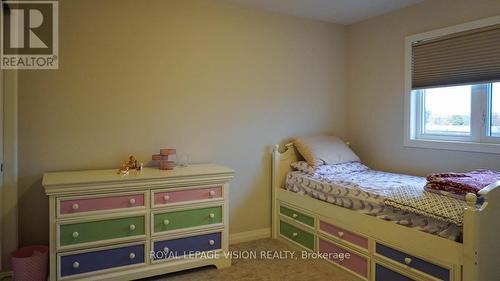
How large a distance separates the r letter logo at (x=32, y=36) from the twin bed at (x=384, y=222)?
2108mm

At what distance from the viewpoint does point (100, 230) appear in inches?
92.8

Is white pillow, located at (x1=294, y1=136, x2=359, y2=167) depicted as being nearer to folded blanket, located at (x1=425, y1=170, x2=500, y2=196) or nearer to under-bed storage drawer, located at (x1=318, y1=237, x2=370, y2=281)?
under-bed storage drawer, located at (x1=318, y1=237, x2=370, y2=281)

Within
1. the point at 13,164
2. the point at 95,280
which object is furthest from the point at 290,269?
the point at 13,164

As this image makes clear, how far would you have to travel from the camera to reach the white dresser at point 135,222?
2266 millimetres

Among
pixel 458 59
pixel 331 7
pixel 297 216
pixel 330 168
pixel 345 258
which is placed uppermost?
pixel 331 7

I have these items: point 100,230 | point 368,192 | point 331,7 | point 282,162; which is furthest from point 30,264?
point 331,7

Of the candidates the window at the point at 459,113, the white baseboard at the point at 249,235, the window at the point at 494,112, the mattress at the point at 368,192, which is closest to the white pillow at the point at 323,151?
the mattress at the point at 368,192

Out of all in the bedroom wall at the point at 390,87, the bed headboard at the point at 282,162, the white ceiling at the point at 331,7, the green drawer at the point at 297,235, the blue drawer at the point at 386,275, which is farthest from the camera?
the bed headboard at the point at 282,162

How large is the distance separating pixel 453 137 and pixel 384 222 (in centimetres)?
126

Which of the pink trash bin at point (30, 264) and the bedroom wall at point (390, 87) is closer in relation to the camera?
the pink trash bin at point (30, 264)

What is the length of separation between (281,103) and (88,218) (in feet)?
6.77

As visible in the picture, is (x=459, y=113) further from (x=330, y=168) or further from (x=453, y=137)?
(x=330, y=168)

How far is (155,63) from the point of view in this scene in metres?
2.90

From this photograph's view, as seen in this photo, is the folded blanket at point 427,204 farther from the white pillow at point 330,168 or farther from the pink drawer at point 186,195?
the pink drawer at point 186,195
